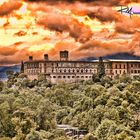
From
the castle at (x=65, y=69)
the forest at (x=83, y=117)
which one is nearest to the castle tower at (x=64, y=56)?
the castle at (x=65, y=69)

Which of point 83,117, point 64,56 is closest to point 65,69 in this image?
point 64,56

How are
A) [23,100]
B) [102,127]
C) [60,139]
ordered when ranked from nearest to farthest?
[60,139]
[102,127]
[23,100]

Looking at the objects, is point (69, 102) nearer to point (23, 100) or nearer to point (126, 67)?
point (23, 100)

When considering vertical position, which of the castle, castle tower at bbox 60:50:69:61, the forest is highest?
castle tower at bbox 60:50:69:61

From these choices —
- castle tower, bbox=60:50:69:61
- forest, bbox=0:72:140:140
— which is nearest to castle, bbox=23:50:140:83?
castle tower, bbox=60:50:69:61

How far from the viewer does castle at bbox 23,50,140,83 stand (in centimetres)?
9581

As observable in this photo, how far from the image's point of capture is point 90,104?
4631cm

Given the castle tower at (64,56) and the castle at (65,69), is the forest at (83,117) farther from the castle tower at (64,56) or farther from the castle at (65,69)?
the castle tower at (64,56)

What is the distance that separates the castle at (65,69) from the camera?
95812 millimetres

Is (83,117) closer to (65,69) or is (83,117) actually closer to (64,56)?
(65,69)

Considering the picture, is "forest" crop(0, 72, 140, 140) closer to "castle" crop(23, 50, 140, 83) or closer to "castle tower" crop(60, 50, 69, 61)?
"castle" crop(23, 50, 140, 83)

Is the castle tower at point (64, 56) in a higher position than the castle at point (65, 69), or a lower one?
higher

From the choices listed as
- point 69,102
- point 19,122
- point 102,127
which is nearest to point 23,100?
point 69,102

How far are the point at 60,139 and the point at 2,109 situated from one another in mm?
9762
